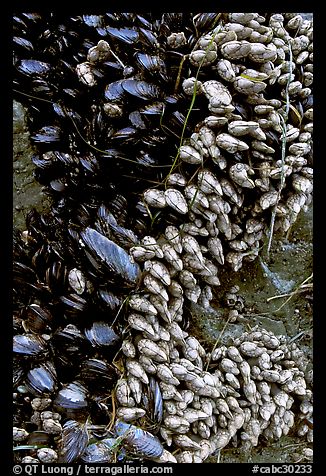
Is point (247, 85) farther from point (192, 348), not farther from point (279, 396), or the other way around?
point (279, 396)

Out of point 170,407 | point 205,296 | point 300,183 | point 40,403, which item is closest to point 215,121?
point 300,183

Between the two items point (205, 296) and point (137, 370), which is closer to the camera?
point (137, 370)

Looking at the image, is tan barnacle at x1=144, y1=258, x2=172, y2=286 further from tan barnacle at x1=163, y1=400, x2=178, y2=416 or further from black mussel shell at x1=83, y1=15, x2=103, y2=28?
black mussel shell at x1=83, y1=15, x2=103, y2=28

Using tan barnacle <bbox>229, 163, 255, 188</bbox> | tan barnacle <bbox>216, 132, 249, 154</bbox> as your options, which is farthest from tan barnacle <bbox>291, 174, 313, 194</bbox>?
tan barnacle <bbox>216, 132, 249, 154</bbox>

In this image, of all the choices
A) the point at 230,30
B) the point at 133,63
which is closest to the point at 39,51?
the point at 133,63

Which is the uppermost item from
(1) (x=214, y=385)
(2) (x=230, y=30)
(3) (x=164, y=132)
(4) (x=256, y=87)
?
(2) (x=230, y=30)

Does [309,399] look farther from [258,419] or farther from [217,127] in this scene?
[217,127]
